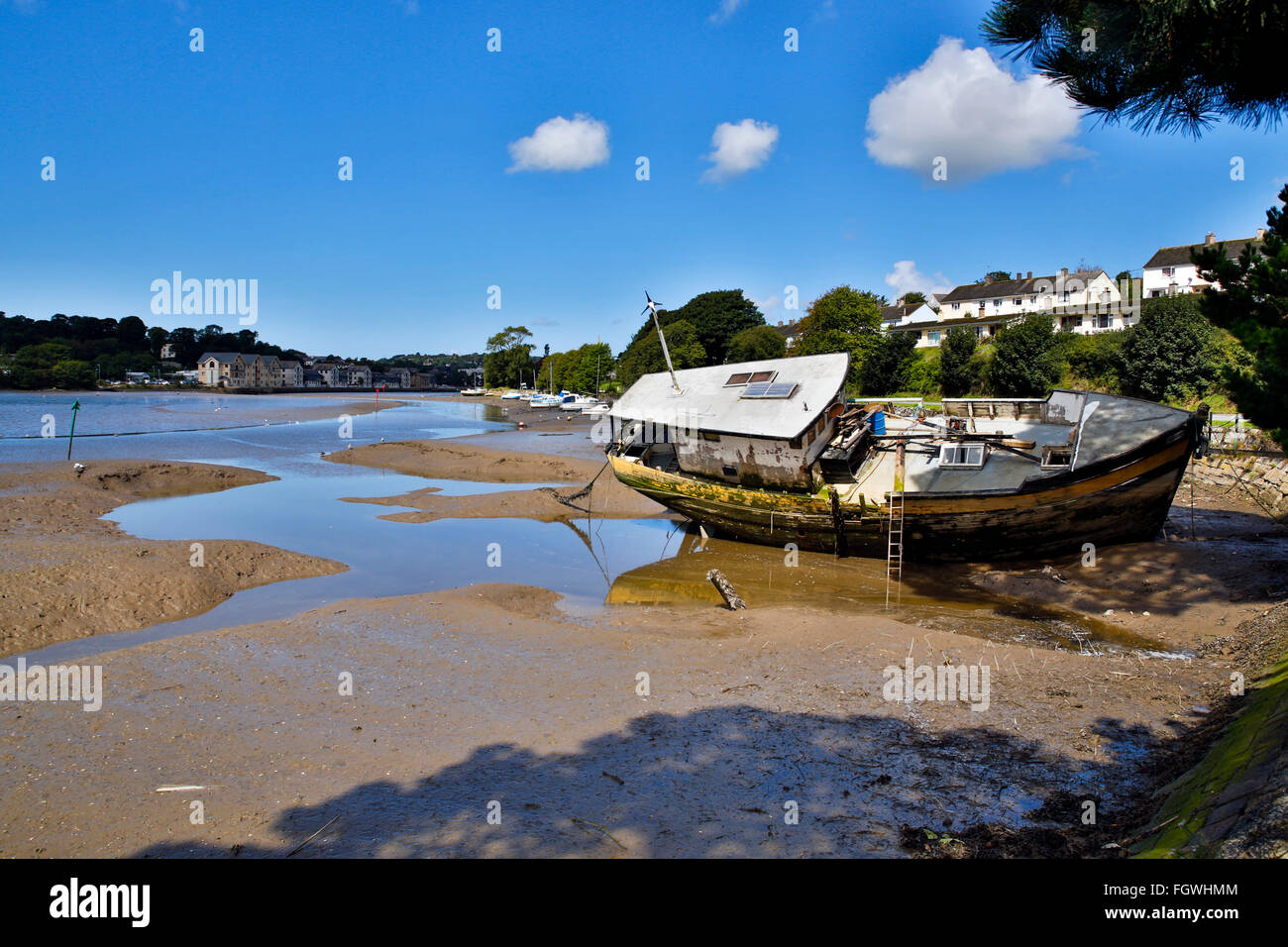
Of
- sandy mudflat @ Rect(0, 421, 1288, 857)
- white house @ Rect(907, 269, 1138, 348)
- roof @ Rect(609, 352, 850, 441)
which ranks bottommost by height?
sandy mudflat @ Rect(0, 421, 1288, 857)

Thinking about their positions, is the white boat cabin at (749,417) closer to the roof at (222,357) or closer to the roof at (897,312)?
the roof at (897,312)

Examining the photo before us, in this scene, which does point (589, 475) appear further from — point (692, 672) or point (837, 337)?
point (837, 337)

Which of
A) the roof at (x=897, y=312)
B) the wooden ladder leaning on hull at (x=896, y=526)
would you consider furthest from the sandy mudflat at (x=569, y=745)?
the roof at (x=897, y=312)

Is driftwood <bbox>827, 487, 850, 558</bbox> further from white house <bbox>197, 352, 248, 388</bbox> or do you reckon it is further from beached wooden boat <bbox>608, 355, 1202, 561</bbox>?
white house <bbox>197, 352, 248, 388</bbox>

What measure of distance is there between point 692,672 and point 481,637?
3.93 metres

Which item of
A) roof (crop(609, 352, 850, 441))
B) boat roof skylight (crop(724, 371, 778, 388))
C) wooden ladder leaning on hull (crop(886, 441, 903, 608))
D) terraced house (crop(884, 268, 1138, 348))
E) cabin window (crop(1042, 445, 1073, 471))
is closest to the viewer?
cabin window (crop(1042, 445, 1073, 471))

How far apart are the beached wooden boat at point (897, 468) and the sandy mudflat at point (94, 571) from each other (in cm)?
1081

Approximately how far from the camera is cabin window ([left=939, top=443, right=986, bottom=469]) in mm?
17219

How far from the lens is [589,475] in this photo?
111ft

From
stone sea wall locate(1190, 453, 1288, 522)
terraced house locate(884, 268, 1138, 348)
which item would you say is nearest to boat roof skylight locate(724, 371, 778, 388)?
stone sea wall locate(1190, 453, 1288, 522)

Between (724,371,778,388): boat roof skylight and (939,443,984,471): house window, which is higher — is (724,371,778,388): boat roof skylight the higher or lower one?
the higher one

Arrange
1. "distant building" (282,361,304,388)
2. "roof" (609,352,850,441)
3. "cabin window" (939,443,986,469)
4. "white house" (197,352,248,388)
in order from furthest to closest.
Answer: "distant building" (282,361,304,388)
"white house" (197,352,248,388)
"roof" (609,352,850,441)
"cabin window" (939,443,986,469)

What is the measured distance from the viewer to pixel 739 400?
1991 centimetres

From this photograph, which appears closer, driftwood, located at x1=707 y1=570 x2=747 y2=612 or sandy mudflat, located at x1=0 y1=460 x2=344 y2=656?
sandy mudflat, located at x1=0 y1=460 x2=344 y2=656
